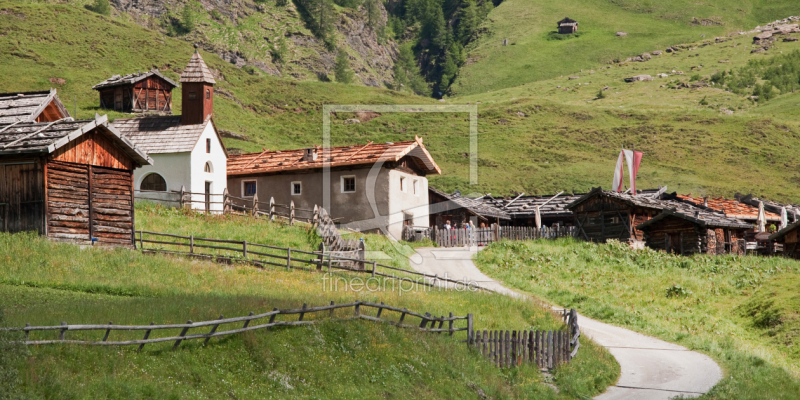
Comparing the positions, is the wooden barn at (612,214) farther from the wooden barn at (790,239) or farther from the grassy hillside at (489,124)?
the grassy hillside at (489,124)

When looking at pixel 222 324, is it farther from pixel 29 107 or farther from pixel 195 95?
pixel 195 95

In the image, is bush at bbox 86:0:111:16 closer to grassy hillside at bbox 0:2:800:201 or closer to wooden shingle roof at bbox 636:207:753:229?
grassy hillside at bbox 0:2:800:201

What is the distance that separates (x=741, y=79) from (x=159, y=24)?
12331 centimetres

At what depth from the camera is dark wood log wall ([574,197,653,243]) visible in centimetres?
4822

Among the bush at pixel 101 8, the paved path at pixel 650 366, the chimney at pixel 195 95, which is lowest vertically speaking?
the paved path at pixel 650 366

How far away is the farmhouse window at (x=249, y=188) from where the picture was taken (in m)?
A: 48.3

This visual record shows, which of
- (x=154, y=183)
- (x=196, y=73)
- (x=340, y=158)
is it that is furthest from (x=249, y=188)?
(x=196, y=73)

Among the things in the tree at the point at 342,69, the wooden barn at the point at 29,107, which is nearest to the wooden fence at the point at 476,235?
the wooden barn at the point at 29,107

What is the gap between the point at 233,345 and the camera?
1570 cm

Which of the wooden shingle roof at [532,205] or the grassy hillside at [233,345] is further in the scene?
the wooden shingle roof at [532,205]

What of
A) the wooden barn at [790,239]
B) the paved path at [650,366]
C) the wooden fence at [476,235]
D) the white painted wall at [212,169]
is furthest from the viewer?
the wooden fence at [476,235]

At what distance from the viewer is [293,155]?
159 feet

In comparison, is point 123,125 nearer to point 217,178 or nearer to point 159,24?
point 217,178

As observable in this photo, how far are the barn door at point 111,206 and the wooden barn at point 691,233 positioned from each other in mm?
30863
